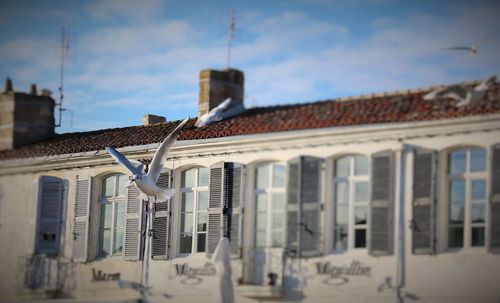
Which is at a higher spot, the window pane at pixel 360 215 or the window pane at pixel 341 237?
the window pane at pixel 360 215

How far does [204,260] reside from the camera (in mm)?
15430

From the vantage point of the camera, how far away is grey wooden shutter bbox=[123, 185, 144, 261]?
643 inches

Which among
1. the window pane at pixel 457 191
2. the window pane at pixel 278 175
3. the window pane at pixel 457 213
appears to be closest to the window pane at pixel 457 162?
the window pane at pixel 457 191

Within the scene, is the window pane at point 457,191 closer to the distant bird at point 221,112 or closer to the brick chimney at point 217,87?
the distant bird at point 221,112

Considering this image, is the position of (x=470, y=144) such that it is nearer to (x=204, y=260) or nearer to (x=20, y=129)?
(x=204, y=260)

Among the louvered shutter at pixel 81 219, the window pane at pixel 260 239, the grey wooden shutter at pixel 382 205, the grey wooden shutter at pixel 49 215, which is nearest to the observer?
the grey wooden shutter at pixel 382 205

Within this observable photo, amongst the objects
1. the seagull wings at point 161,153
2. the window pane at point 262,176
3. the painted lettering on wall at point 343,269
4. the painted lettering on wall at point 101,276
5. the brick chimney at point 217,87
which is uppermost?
the brick chimney at point 217,87

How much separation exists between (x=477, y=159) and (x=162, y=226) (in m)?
5.06

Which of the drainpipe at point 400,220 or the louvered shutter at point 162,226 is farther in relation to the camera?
the louvered shutter at point 162,226

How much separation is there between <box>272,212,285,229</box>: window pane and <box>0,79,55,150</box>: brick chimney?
232 inches

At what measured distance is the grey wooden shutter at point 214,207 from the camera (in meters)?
15.3

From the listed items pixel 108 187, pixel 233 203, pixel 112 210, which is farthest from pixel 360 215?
pixel 108 187

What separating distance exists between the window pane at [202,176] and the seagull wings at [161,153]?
0.56 meters

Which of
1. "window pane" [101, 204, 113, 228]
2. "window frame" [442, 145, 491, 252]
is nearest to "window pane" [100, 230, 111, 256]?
"window pane" [101, 204, 113, 228]
